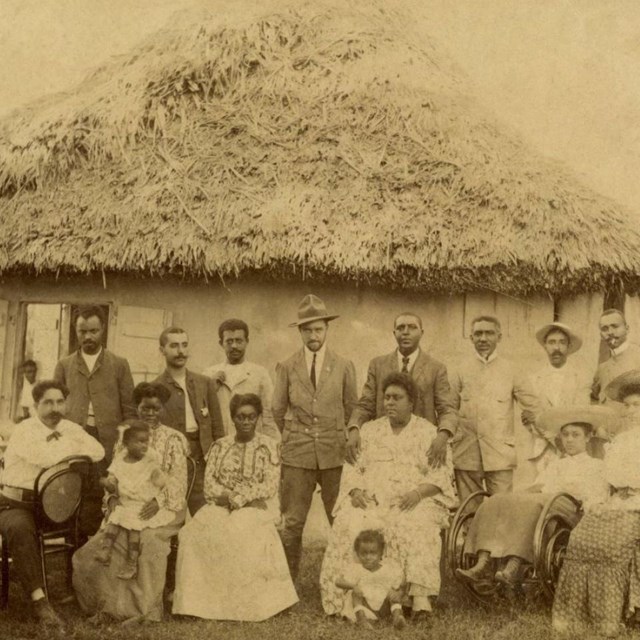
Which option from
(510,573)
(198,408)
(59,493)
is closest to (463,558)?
(510,573)

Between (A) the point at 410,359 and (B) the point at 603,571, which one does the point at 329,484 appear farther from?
(B) the point at 603,571

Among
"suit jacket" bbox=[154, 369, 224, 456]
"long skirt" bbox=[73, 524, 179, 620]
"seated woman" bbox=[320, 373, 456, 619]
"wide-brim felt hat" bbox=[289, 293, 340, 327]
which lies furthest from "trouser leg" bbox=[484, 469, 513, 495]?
"long skirt" bbox=[73, 524, 179, 620]

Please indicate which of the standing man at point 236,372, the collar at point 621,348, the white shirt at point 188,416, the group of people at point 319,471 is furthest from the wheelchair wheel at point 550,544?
the white shirt at point 188,416

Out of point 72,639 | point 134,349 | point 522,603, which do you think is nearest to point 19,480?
point 72,639

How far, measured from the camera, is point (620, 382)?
5.26 m

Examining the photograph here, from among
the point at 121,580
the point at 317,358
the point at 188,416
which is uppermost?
the point at 317,358

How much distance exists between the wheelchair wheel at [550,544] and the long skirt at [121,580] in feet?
6.93

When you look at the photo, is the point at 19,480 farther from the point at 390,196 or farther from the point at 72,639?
the point at 390,196

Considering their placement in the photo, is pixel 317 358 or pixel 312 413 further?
pixel 317 358

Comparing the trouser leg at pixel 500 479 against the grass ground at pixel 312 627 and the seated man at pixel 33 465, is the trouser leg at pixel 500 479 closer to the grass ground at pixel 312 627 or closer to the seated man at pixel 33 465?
the grass ground at pixel 312 627

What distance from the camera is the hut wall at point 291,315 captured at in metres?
6.62

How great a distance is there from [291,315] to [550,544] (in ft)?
9.59

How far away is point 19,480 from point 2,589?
0.64 metres

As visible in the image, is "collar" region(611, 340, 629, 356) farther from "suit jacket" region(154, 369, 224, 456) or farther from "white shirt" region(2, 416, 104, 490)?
"white shirt" region(2, 416, 104, 490)
